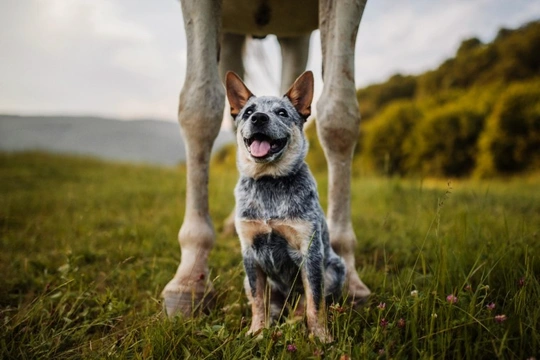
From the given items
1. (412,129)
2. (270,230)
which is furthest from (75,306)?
(412,129)

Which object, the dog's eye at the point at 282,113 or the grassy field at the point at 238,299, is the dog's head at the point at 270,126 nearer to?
the dog's eye at the point at 282,113

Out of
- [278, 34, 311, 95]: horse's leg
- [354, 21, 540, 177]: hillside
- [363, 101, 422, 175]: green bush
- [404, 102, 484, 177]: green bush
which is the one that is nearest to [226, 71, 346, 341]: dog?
[278, 34, 311, 95]: horse's leg

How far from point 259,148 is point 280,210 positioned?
33 cm

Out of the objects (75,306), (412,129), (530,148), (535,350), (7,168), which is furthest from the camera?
(412,129)

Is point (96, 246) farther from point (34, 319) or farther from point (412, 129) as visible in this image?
point (412, 129)

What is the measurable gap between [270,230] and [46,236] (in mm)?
3128

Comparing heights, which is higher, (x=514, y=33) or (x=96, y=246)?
(x=514, y=33)

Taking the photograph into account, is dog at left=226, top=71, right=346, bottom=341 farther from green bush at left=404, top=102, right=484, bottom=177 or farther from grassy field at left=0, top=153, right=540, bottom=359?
green bush at left=404, top=102, right=484, bottom=177

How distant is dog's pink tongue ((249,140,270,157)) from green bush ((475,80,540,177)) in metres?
18.6

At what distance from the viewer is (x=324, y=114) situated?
8.29ft

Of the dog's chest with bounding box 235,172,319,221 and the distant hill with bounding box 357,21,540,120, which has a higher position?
the distant hill with bounding box 357,21,540,120

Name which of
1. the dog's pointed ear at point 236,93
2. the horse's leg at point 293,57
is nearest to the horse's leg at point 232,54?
the horse's leg at point 293,57

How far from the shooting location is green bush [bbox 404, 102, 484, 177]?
1961 centimetres

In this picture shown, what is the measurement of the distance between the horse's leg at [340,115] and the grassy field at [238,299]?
31 cm
